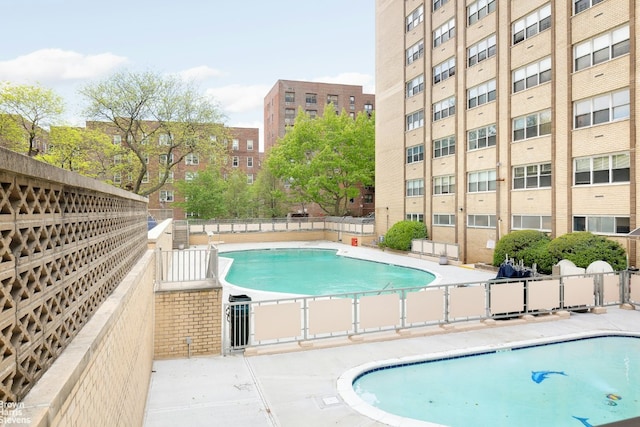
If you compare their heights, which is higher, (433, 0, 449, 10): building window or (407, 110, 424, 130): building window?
(433, 0, 449, 10): building window

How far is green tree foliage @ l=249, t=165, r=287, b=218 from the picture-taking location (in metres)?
45.2

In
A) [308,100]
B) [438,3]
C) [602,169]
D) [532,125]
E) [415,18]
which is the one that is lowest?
[602,169]

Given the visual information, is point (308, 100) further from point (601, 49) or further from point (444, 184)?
point (601, 49)

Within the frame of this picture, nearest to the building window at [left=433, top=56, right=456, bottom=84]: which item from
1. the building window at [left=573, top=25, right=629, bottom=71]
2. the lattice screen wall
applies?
the building window at [left=573, top=25, right=629, bottom=71]

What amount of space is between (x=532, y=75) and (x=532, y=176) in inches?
200

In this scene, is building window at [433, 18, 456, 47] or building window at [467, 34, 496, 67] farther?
building window at [433, 18, 456, 47]

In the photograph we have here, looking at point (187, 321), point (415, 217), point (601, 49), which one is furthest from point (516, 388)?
point (415, 217)

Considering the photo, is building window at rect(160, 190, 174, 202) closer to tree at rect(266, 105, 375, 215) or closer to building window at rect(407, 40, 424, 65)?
tree at rect(266, 105, 375, 215)

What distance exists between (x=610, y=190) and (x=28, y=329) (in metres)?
20.4

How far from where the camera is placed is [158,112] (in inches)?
1270

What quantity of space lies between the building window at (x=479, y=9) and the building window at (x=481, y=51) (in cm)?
151

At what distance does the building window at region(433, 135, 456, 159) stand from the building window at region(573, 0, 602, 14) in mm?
9853

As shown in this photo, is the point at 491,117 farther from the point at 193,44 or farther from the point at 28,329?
the point at 193,44

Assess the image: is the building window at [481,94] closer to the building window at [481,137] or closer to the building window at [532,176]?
the building window at [481,137]
